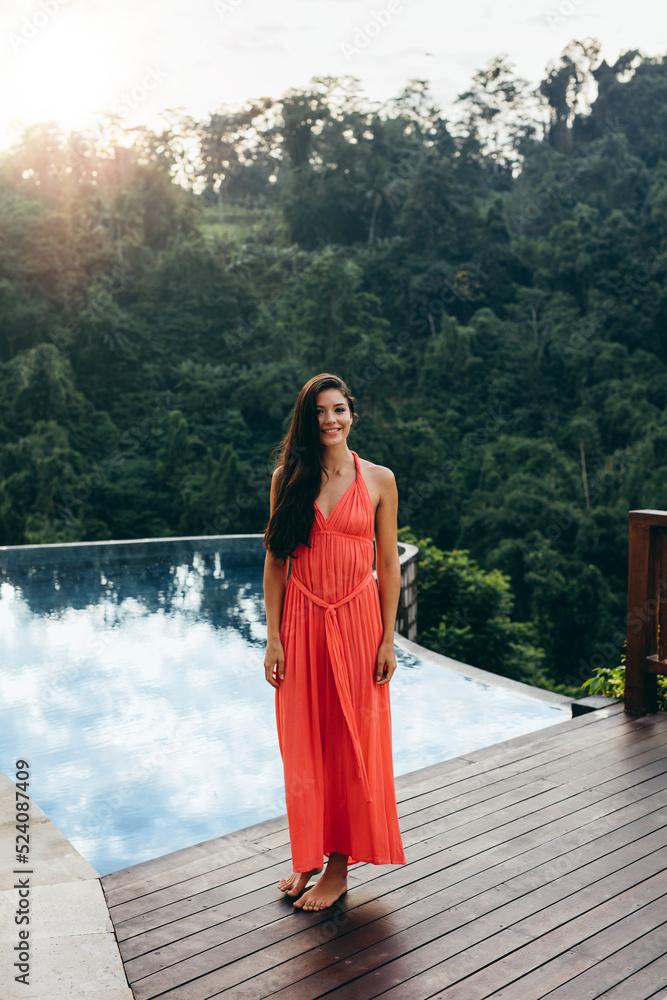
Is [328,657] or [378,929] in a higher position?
[328,657]

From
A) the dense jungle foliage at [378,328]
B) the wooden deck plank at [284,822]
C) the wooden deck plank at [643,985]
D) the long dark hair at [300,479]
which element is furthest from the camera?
the dense jungle foliage at [378,328]

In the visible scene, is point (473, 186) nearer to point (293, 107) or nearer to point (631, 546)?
point (293, 107)

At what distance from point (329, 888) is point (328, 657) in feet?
1.78

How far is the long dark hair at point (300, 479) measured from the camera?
6.71 feet

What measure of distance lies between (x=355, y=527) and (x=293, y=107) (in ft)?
97.7

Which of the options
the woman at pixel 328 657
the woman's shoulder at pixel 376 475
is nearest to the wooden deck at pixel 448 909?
the woman at pixel 328 657

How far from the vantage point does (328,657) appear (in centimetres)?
204

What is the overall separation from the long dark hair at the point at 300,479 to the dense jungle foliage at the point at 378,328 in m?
12.8

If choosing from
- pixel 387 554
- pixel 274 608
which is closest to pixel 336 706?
pixel 274 608

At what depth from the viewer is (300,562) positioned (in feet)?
6.81

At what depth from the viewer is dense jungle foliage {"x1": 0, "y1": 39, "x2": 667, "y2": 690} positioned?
688 inches

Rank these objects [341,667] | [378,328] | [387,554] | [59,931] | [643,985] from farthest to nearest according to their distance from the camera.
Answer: [378,328] → [387,554] → [341,667] → [59,931] → [643,985]

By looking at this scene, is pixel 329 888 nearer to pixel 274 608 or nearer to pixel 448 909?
pixel 448 909

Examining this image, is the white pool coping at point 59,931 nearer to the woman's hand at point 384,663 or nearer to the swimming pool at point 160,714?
the swimming pool at point 160,714
